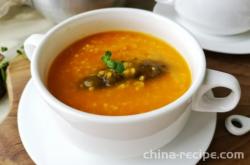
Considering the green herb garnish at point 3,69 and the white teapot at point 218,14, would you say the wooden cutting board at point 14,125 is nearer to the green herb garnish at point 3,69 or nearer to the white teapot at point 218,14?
the green herb garnish at point 3,69

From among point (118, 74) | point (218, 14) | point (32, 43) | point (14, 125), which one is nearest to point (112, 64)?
point (118, 74)

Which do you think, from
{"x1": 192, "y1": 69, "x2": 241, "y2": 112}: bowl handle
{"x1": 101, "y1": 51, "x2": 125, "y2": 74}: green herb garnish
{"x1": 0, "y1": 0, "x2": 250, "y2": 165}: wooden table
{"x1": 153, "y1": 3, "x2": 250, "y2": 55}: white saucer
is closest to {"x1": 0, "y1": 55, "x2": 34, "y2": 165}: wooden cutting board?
{"x1": 0, "y1": 0, "x2": 250, "y2": 165}: wooden table

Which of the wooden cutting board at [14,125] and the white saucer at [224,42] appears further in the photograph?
the white saucer at [224,42]

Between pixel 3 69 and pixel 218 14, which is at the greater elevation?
pixel 218 14

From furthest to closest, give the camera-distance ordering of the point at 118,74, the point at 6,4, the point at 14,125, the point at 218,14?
the point at 6,4, the point at 218,14, the point at 14,125, the point at 118,74

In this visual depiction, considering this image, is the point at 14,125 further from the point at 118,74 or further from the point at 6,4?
the point at 6,4

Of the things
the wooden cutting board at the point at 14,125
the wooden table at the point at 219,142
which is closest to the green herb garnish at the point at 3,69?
the wooden cutting board at the point at 14,125

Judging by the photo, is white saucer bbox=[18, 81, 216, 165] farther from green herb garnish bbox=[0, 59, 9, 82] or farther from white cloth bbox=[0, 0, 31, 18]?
white cloth bbox=[0, 0, 31, 18]
